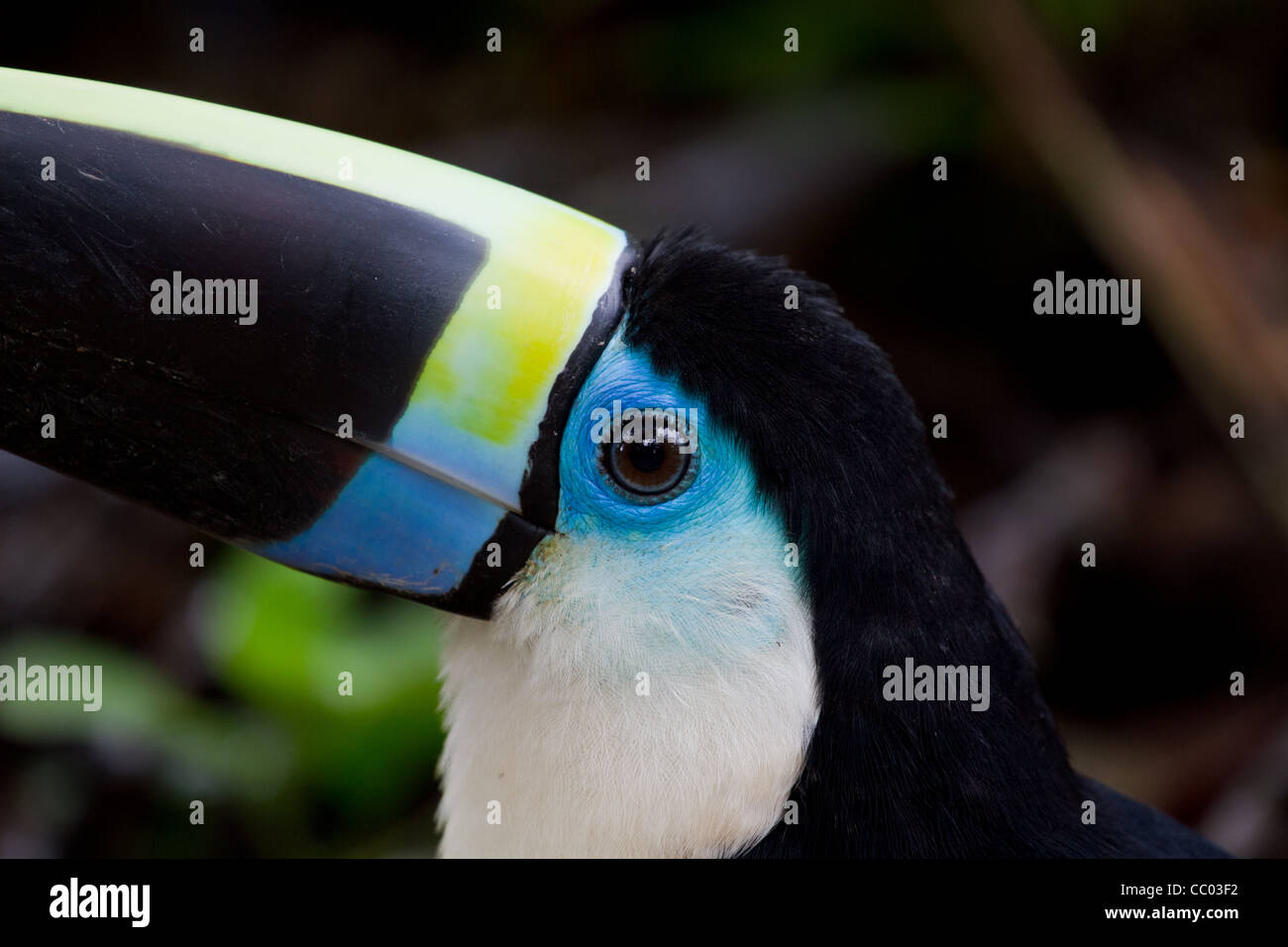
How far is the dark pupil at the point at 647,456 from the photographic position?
1815 millimetres

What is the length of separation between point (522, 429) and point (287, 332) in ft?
1.06

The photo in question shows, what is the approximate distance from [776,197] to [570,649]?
287 cm

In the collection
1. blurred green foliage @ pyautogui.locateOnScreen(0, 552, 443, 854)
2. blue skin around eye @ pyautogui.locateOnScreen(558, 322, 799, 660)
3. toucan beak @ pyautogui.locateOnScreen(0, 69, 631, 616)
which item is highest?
toucan beak @ pyautogui.locateOnScreen(0, 69, 631, 616)

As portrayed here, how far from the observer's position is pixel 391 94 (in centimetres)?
541

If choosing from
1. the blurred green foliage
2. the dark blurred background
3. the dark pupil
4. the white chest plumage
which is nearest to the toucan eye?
the dark pupil

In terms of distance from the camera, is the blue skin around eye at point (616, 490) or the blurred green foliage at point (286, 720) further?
the blurred green foliage at point (286, 720)

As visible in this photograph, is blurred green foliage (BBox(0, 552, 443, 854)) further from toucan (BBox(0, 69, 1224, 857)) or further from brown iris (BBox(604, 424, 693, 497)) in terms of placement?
brown iris (BBox(604, 424, 693, 497))

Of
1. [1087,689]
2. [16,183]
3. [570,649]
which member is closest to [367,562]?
[570,649]

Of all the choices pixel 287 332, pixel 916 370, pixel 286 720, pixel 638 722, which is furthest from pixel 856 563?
pixel 916 370

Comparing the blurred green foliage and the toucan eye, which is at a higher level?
the toucan eye

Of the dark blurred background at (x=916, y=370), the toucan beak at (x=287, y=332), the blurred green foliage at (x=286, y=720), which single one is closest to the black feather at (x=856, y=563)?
the toucan beak at (x=287, y=332)

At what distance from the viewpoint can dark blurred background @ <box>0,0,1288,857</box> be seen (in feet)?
10.6

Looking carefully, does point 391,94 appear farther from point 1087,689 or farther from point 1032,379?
point 1087,689

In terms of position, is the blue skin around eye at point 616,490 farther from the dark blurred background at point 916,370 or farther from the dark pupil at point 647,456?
the dark blurred background at point 916,370
